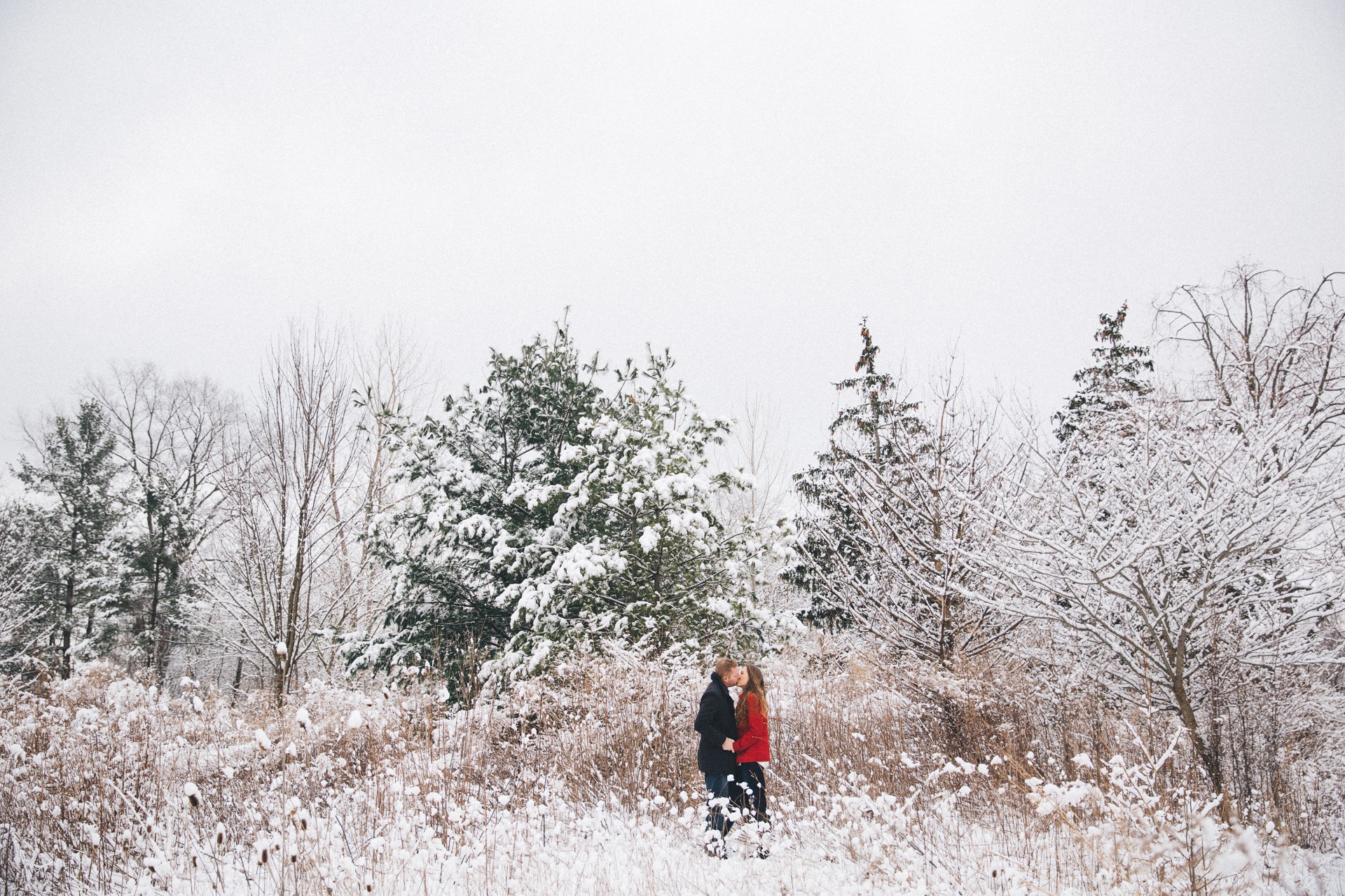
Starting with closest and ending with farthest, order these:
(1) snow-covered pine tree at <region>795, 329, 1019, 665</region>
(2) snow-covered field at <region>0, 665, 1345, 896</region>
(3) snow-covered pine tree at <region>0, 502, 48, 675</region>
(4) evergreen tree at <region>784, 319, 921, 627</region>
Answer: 1. (2) snow-covered field at <region>0, 665, 1345, 896</region>
2. (1) snow-covered pine tree at <region>795, 329, 1019, 665</region>
3. (4) evergreen tree at <region>784, 319, 921, 627</region>
4. (3) snow-covered pine tree at <region>0, 502, 48, 675</region>

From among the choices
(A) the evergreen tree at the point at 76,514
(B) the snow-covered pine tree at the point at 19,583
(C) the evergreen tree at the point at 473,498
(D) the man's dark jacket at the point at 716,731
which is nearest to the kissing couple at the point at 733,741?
(D) the man's dark jacket at the point at 716,731

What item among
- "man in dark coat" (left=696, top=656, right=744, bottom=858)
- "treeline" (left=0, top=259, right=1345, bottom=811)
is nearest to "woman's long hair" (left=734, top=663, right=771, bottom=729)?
"man in dark coat" (left=696, top=656, right=744, bottom=858)

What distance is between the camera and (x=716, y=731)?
508 centimetres

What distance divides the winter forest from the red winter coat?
1.86ft

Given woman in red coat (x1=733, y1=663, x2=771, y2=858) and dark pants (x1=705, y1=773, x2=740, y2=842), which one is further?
woman in red coat (x1=733, y1=663, x2=771, y2=858)

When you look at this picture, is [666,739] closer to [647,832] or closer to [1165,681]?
[647,832]

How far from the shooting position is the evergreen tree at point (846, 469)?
870 cm

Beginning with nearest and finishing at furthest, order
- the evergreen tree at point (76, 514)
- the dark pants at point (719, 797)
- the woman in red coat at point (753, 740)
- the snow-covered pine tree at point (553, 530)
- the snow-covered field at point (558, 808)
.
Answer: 1. the snow-covered field at point (558, 808)
2. the dark pants at point (719, 797)
3. the woman in red coat at point (753, 740)
4. the snow-covered pine tree at point (553, 530)
5. the evergreen tree at point (76, 514)

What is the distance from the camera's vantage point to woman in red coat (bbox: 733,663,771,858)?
5.13m

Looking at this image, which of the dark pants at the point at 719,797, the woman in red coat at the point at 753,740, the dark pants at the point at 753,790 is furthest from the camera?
the woman in red coat at the point at 753,740

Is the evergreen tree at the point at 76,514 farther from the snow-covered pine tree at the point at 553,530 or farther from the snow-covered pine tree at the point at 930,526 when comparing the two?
the snow-covered pine tree at the point at 930,526

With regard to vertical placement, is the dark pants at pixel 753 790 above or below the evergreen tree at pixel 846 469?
below

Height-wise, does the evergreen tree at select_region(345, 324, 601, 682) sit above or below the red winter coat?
above

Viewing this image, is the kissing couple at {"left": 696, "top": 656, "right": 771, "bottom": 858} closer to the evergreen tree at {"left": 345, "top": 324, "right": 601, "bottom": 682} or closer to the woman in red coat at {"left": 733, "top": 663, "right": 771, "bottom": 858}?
the woman in red coat at {"left": 733, "top": 663, "right": 771, "bottom": 858}
